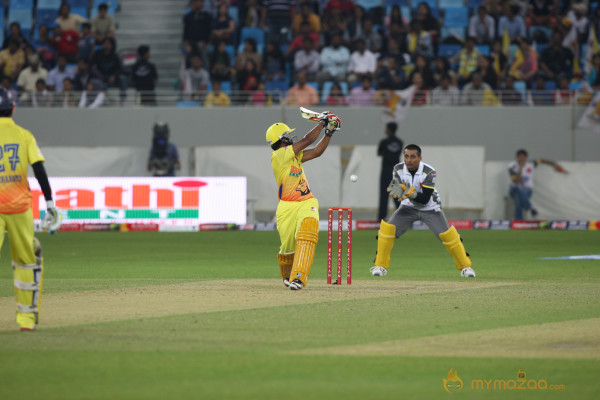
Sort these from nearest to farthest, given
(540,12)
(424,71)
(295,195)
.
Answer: (295,195)
(424,71)
(540,12)

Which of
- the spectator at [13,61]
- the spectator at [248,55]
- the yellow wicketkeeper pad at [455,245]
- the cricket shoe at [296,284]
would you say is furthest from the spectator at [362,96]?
the cricket shoe at [296,284]

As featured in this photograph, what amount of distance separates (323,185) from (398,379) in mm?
20259

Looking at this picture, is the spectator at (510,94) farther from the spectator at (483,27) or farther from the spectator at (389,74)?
the spectator at (389,74)

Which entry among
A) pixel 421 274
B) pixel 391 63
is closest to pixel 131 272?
pixel 421 274

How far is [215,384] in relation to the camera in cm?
704

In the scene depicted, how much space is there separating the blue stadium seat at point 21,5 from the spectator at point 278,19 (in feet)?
25.8

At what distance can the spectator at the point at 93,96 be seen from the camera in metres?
28.5

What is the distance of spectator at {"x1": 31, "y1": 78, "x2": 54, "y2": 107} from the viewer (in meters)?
28.4

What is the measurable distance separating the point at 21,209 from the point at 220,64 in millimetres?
20302

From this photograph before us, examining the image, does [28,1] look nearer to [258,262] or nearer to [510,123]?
[510,123]

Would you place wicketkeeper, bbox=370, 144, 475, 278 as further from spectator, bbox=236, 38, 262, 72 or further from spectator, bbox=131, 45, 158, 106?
spectator, bbox=131, 45, 158, 106

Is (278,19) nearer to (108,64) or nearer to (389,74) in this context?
(389,74)

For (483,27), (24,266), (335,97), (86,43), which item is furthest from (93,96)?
A: (24,266)

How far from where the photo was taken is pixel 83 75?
28828mm
